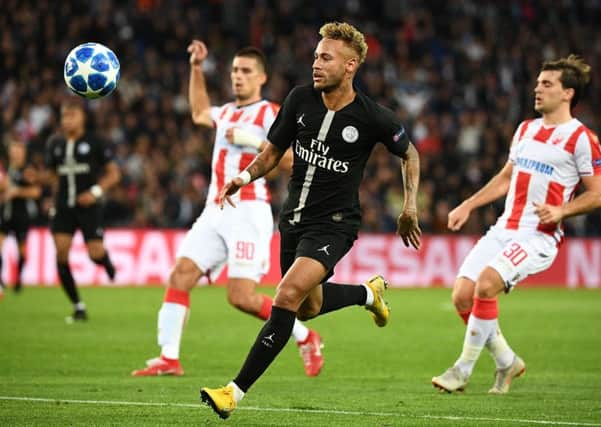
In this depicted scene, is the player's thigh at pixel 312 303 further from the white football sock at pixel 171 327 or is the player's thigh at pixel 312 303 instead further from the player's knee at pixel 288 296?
the white football sock at pixel 171 327

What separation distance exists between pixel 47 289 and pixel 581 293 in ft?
33.6

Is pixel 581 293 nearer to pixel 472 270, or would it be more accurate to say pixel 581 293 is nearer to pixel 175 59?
pixel 175 59

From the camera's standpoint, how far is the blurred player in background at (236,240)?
10109 mm

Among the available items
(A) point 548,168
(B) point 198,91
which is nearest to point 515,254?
(A) point 548,168

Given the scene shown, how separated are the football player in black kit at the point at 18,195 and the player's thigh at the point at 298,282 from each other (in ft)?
41.0

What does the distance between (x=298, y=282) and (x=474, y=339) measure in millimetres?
2284

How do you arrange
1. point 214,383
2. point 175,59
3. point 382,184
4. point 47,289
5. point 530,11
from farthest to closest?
point 530,11, point 175,59, point 382,184, point 47,289, point 214,383

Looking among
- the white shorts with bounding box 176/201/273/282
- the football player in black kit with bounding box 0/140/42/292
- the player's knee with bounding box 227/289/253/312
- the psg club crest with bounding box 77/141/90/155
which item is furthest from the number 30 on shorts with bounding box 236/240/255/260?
the football player in black kit with bounding box 0/140/42/292

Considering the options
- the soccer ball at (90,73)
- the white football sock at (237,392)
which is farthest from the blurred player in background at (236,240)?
the white football sock at (237,392)

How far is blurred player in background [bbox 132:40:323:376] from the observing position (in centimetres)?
1011

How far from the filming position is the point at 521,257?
30.1 feet

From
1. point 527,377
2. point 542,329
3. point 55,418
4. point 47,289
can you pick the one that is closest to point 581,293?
point 542,329

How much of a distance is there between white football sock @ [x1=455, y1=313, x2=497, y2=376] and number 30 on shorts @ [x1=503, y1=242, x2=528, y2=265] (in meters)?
0.52

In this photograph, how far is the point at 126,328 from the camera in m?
14.4
